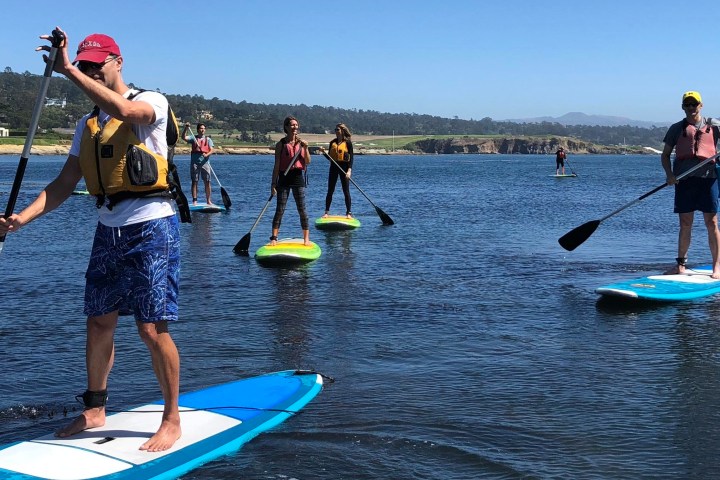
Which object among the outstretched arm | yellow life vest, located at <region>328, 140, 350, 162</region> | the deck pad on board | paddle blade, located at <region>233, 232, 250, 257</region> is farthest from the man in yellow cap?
the deck pad on board

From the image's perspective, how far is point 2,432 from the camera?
16.7 feet

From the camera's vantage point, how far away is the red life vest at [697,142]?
30.5 feet

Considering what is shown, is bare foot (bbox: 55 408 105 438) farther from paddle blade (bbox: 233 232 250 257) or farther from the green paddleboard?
paddle blade (bbox: 233 232 250 257)

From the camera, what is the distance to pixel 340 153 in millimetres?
16219

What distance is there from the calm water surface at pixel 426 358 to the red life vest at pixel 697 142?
171 cm

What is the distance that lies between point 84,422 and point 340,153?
1183 centimetres

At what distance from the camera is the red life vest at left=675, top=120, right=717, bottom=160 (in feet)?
30.5

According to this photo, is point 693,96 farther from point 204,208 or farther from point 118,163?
point 204,208

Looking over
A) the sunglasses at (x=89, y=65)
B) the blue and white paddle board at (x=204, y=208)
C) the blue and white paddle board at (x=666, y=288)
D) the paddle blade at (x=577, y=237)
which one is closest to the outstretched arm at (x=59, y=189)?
the sunglasses at (x=89, y=65)

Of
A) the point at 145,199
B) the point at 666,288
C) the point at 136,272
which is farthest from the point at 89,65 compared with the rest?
the point at 666,288

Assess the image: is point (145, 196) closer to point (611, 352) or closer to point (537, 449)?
point (537, 449)

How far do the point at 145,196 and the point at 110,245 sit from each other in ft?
1.00

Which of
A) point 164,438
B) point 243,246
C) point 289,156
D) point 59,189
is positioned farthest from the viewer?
point 243,246

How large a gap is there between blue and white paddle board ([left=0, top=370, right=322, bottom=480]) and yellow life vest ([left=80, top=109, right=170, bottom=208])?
4.09ft
